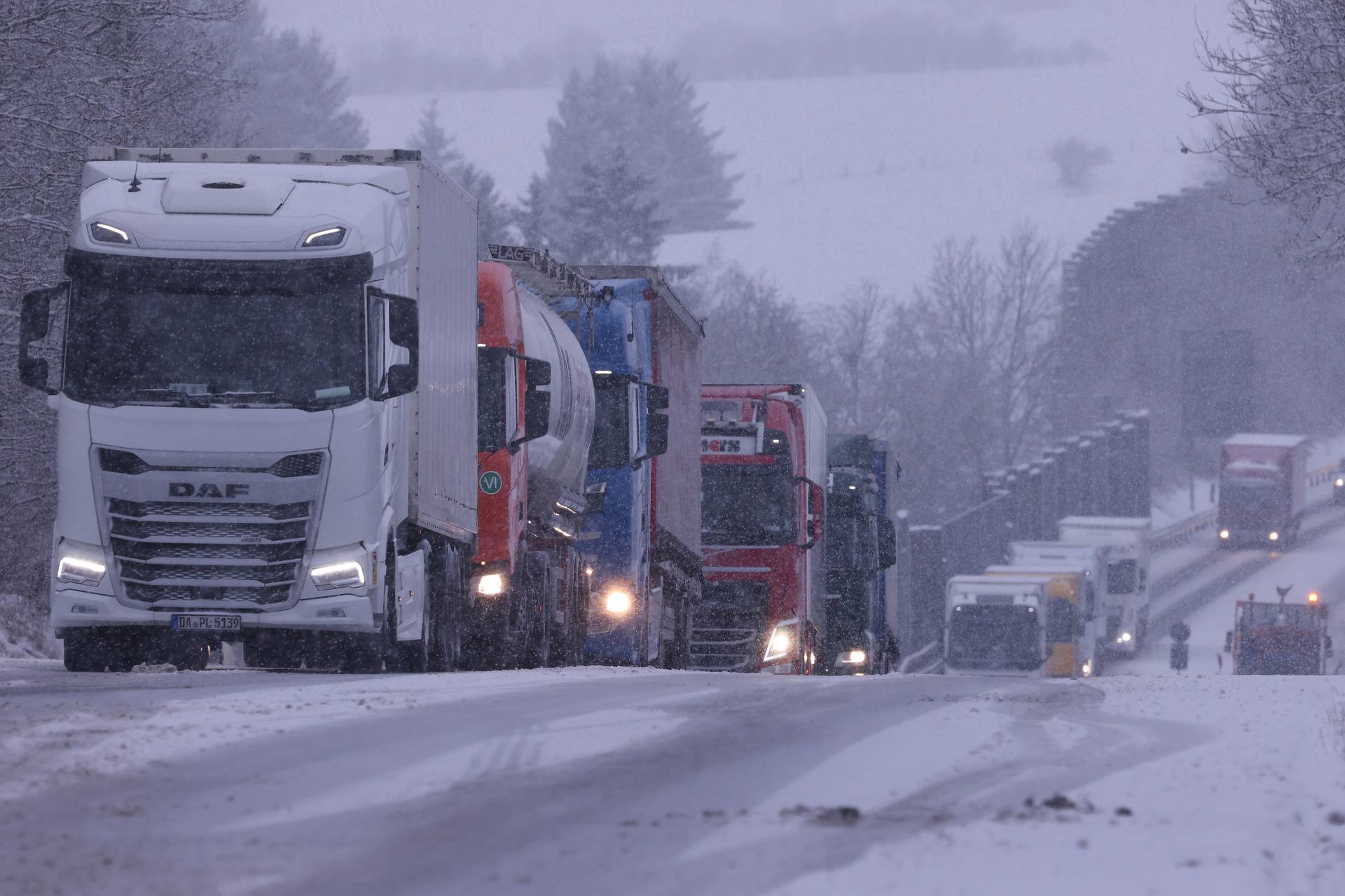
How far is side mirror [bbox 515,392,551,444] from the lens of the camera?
1791 centimetres

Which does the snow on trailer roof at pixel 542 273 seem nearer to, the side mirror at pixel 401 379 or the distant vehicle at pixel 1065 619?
the side mirror at pixel 401 379

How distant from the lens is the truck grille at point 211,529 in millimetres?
13406

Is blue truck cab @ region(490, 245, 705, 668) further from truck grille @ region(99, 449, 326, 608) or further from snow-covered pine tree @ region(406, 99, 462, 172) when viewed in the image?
snow-covered pine tree @ region(406, 99, 462, 172)

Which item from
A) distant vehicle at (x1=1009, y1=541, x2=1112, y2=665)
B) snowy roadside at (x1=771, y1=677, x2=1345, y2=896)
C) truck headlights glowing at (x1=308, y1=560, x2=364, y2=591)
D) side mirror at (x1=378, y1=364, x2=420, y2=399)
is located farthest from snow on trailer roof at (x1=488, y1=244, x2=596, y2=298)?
distant vehicle at (x1=1009, y1=541, x2=1112, y2=665)

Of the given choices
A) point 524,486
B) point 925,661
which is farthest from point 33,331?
point 925,661

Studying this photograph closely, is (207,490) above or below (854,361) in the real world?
below

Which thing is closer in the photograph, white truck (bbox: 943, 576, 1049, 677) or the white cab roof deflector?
the white cab roof deflector

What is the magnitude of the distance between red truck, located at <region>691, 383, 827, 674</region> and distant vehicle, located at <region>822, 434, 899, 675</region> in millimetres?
3846

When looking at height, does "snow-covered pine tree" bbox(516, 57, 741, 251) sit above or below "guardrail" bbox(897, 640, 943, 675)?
above

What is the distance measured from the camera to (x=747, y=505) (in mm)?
24875

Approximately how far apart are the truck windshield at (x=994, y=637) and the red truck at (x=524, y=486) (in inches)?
914

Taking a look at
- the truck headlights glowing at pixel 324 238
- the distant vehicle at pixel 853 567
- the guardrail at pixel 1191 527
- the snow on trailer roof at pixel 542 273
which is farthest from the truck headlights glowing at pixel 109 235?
the guardrail at pixel 1191 527

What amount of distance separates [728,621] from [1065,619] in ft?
74.7

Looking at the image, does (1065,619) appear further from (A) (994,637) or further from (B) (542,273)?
(B) (542,273)
